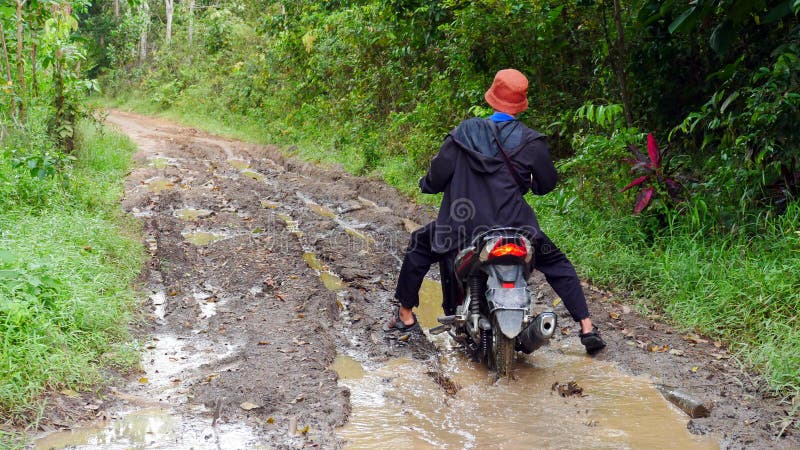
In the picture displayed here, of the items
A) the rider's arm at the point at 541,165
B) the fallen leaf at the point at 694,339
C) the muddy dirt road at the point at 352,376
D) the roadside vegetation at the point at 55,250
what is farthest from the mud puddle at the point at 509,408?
the roadside vegetation at the point at 55,250

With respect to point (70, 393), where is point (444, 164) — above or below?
above

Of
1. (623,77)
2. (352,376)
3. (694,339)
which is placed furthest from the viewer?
(623,77)

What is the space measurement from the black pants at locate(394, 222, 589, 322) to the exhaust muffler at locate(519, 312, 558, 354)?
0.40 meters

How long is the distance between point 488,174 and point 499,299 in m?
0.80

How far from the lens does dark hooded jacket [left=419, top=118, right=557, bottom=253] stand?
454 centimetres

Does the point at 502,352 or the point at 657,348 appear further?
the point at 657,348

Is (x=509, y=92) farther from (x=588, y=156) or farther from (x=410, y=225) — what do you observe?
(x=410, y=225)

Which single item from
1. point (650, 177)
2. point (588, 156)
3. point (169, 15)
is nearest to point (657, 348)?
point (650, 177)

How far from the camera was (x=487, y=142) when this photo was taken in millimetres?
4570

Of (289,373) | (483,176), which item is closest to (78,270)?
(289,373)

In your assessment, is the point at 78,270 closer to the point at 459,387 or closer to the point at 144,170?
the point at 459,387

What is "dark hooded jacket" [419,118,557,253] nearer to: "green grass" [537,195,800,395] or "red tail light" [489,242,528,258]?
"red tail light" [489,242,528,258]

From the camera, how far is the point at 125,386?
14.7 ft

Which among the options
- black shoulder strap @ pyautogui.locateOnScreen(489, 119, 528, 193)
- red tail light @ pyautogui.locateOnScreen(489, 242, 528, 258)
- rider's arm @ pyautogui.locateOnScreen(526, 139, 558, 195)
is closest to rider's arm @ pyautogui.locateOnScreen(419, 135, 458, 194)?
black shoulder strap @ pyautogui.locateOnScreen(489, 119, 528, 193)
